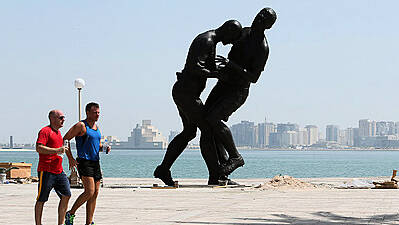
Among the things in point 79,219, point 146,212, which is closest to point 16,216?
point 79,219

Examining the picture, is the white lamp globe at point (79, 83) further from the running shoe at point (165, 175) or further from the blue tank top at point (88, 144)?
the blue tank top at point (88, 144)

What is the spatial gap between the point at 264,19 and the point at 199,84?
6.22 ft

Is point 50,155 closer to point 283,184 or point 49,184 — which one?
point 49,184

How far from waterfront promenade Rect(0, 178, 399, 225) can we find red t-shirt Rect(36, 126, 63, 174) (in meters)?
1.21

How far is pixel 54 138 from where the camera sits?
25.1 ft

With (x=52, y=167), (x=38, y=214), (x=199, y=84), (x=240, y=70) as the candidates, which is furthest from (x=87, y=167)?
(x=240, y=70)

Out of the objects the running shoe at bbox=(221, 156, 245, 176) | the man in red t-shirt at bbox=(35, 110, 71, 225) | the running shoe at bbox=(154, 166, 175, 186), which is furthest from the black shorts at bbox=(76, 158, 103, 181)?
the running shoe at bbox=(221, 156, 245, 176)

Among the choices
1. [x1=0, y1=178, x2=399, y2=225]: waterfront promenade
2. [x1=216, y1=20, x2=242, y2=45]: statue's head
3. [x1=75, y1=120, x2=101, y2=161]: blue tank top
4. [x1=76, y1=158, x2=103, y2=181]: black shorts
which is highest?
[x1=216, y1=20, x2=242, y2=45]: statue's head

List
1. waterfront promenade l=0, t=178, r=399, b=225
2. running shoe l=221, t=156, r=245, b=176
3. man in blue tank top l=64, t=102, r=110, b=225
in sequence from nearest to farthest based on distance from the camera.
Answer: man in blue tank top l=64, t=102, r=110, b=225 < waterfront promenade l=0, t=178, r=399, b=225 < running shoe l=221, t=156, r=245, b=176

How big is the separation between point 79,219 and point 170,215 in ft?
3.94

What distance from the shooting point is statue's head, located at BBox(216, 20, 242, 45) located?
14.6 m

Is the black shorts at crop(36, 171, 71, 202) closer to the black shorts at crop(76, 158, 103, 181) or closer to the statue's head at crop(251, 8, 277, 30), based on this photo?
the black shorts at crop(76, 158, 103, 181)

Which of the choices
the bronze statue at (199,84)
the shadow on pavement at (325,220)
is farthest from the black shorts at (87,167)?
the bronze statue at (199,84)

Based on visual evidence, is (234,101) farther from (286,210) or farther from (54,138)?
(54,138)
